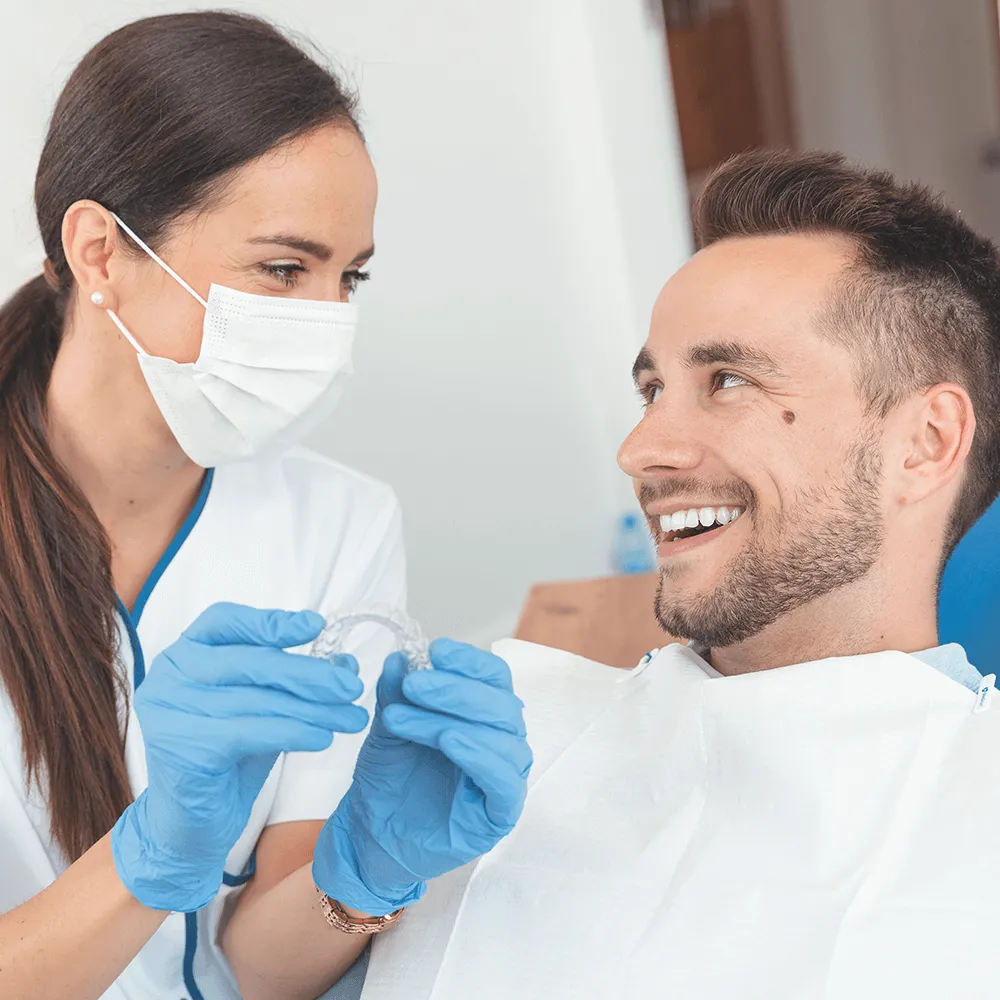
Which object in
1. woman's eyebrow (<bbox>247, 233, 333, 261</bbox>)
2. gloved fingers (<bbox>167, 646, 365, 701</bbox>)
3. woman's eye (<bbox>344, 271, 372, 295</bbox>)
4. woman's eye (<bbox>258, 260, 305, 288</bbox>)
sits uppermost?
woman's eyebrow (<bbox>247, 233, 333, 261</bbox>)

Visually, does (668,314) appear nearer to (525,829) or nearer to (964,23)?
(525,829)

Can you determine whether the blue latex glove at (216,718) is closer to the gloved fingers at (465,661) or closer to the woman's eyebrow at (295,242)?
the gloved fingers at (465,661)

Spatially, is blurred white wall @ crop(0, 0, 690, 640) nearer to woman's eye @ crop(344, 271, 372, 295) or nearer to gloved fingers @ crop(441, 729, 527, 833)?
woman's eye @ crop(344, 271, 372, 295)

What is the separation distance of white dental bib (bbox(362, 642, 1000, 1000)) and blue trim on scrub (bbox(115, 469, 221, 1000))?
0.88 ft

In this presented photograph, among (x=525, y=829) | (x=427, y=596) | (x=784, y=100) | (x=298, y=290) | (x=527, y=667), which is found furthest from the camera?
(x=784, y=100)

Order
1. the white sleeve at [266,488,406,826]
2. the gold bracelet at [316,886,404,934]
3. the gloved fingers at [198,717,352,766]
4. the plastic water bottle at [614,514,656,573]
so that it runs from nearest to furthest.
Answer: the gloved fingers at [198,717,352,766]
the gold bracelet at [316,886,404,934]
the white sleeve at [266,488,406,826]
the plastic water bottle at [614,514,656,573]

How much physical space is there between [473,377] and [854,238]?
1749mm

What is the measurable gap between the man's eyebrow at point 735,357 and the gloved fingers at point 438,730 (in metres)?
0.51

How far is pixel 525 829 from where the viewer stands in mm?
1296

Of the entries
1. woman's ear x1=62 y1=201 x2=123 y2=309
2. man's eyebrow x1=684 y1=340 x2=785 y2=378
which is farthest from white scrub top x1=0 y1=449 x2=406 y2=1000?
man's eyebrow x1=684 y1=340 x2=785 y2=378

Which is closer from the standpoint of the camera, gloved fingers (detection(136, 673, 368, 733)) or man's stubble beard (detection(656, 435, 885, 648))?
gloved fingers (detection(136, 673, 368, 733))

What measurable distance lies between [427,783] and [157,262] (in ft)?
2.22

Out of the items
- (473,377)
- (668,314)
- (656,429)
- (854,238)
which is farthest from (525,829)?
(473,377)

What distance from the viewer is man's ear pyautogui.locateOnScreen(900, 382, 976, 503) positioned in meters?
1.28
